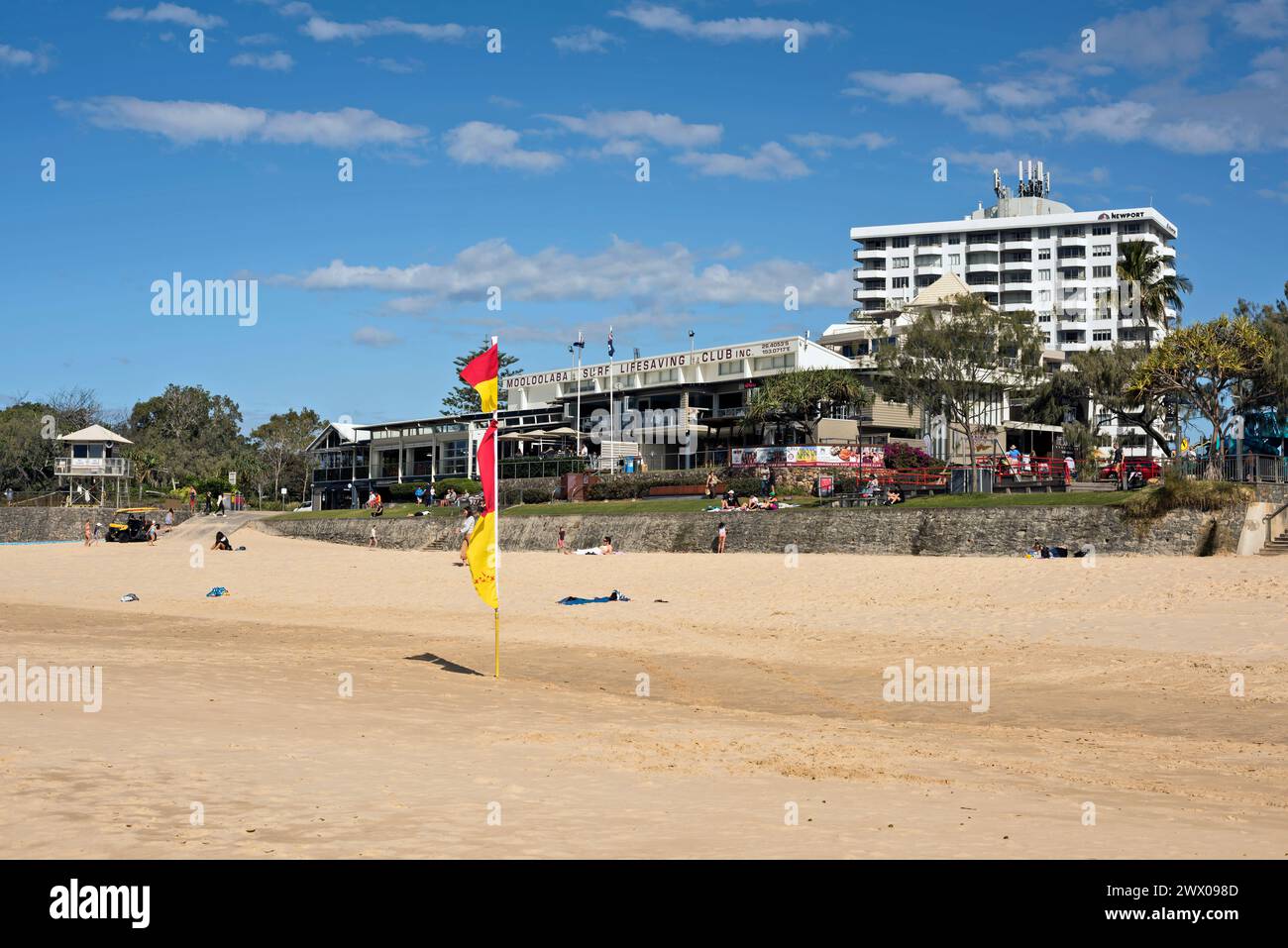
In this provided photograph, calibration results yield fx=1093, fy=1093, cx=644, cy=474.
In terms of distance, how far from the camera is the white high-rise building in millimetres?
118125

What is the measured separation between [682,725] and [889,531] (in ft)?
86.7

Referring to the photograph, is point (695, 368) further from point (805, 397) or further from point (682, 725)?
point (682, 725)

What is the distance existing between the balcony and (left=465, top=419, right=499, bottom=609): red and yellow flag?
2412 inches

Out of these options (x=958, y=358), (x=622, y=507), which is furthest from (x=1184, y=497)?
(x=622, y=507)

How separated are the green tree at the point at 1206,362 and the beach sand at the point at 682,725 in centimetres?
1880

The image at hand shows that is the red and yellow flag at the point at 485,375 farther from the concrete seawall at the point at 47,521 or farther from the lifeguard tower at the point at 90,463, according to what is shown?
the lifeguard tower at the point at 90,463

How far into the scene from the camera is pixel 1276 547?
29.8 metres

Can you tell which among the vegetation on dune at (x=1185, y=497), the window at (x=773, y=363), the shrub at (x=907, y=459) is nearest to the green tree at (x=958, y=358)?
the shrub at (x=907, y=459)

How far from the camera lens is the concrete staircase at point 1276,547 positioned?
96.4ft

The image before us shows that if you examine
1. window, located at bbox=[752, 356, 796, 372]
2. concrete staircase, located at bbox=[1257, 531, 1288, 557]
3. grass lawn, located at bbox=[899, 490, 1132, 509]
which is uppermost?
window, located at bbox=[752, 356, 796, 372]

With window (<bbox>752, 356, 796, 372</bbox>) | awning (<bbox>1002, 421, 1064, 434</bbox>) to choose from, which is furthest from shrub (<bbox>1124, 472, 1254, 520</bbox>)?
window (<bbox>752, 356, 796, 372</bbox>)

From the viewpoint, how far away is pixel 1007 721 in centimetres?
1334

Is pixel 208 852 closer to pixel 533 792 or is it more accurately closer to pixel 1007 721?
pixel 533 792

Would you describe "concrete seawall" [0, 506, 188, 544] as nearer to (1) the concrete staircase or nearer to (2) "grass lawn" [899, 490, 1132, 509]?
(2) "grass lawn" [899, 490, 1132, 509]
